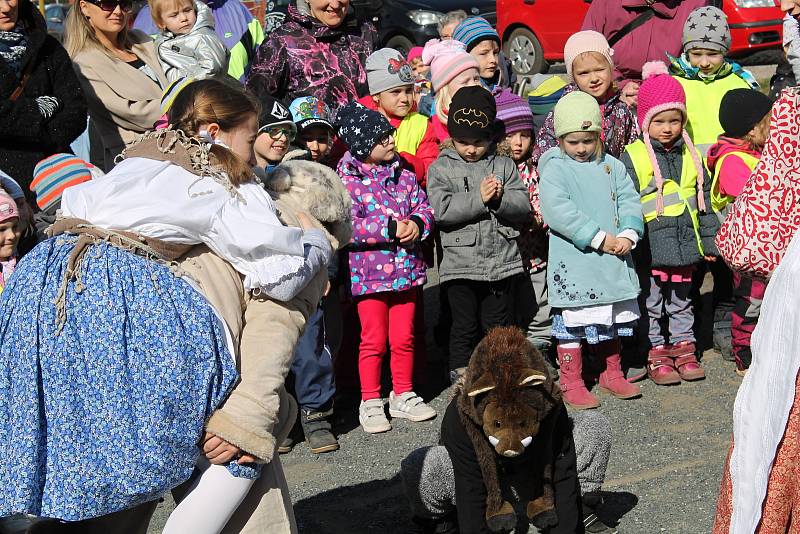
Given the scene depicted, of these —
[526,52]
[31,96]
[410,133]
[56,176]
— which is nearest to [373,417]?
[410,133]

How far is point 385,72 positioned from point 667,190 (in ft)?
6.02

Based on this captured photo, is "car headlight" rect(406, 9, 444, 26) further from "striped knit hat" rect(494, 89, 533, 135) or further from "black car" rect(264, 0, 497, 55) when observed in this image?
"striped knit hat" rect(494, 89, 533, 135)

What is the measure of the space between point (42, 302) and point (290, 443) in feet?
9.79

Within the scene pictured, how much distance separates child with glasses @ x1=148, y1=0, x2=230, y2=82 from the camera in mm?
5766

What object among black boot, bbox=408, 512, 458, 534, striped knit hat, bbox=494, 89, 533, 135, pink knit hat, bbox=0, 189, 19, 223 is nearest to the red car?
striped knit hat, bbox=494, 89, 533, 135

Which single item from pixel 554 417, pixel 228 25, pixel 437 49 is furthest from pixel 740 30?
pixel 554 417

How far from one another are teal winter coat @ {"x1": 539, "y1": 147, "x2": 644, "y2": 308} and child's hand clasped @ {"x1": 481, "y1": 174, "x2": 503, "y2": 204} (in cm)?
29

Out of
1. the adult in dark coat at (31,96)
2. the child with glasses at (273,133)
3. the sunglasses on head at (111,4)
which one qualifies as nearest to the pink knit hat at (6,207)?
the adult in dark coat at (31,96)

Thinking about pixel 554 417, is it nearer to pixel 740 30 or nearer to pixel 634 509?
pixel 634 509

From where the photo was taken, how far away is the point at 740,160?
5895mm

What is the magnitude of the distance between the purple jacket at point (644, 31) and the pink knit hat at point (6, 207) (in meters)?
4.35

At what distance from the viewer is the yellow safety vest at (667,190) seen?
605cm

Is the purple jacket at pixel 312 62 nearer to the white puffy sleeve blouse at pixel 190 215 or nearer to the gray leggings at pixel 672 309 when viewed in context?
the gray leggings at pixel 672 309

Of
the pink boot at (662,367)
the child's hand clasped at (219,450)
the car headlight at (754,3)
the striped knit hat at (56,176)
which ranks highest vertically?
the car headlight at (754,3)
